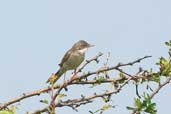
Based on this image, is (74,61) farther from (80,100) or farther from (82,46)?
(80,100)

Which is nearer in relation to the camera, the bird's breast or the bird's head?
the bird's breast

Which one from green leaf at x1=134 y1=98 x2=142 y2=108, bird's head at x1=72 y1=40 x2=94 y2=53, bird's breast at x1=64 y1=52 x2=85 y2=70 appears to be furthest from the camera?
bird's head at x1=72 y1=40 x2=94 y2=53

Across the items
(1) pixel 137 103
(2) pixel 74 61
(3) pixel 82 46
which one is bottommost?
(2) pixel 74 61

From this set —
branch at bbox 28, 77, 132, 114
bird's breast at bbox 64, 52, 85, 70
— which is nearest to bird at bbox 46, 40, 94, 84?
bird's breast at bbox 64, 52, 85, 70

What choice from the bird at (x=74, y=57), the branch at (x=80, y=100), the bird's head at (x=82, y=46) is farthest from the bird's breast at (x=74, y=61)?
the branch at (x=80, y=100)

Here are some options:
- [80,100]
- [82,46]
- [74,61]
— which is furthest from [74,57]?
[80,100]

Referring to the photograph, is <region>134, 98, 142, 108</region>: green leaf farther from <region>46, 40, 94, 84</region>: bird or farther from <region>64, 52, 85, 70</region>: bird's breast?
<region>64, 52, 85, 70</region>: bird's breast

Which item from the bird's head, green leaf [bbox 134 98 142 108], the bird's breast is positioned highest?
green leaf [bbox 134 98 142 108]

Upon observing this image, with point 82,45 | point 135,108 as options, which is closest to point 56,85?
point 135,108

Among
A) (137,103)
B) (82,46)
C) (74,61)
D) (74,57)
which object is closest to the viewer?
(137,103)

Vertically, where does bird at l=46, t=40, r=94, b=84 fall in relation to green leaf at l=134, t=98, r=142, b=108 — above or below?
below

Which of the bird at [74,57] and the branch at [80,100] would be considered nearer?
the branch at [80,100]

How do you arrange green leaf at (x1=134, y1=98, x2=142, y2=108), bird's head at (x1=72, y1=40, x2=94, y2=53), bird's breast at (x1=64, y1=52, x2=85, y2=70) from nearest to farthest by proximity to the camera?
green leaf at (x1=134, y1=98, x2=142, y2=108) → bird's breast at (x1=64, y1=52, x2=85, y2=70) → bird's head at (x1=72, y1=40, x2=94, y2=53)

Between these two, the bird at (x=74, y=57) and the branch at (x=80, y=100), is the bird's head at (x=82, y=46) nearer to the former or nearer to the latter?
the bird at (x=74, y=57)
